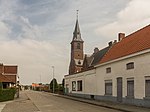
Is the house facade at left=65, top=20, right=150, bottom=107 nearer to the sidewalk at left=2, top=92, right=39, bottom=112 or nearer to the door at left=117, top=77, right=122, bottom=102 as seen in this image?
the door at left=117, top=77, right=122, bottom=102

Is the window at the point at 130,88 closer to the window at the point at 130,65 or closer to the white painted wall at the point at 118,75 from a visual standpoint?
the white painted wall at the point at 118,75

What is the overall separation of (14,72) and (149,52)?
6848cm

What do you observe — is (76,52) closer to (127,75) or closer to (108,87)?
(108,87)

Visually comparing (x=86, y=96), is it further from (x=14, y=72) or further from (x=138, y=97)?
(x=14, y=72)

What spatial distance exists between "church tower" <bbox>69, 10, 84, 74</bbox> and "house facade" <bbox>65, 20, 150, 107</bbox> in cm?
5879

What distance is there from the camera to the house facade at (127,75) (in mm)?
23402

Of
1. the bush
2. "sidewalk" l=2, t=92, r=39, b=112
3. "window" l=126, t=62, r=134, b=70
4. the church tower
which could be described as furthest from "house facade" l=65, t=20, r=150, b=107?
the church tower

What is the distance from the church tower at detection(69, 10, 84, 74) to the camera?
99.4m

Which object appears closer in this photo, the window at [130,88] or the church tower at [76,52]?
the window at [130,88]

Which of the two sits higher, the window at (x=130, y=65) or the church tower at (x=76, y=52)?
the church tower at (x=76, y=52)

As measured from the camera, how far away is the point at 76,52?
100625 millimetres

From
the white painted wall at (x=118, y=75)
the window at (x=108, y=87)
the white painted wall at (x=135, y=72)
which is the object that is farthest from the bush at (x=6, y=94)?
the white painted wall at (x=135, y=72)

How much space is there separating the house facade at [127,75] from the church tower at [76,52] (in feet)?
193

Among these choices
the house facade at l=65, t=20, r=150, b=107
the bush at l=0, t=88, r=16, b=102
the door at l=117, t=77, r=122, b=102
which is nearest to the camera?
the house facade at l=65, t=20, r=150, b=107
